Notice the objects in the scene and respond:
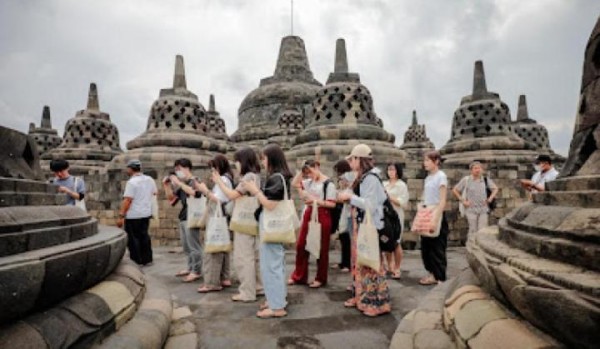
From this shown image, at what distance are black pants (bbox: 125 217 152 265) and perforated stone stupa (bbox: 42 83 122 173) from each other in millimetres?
8771

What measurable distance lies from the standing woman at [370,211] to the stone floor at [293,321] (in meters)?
0.12

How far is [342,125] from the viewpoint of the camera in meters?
8.82

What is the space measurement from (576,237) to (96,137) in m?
15.8

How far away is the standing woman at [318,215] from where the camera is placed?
445 centimetres

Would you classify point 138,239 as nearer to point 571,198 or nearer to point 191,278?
point 191,278

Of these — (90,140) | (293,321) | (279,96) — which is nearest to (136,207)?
(293,321)

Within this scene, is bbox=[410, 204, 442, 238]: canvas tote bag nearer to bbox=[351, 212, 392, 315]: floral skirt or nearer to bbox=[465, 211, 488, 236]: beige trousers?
bbox=[351, 212, 392, 315]: floral skirt

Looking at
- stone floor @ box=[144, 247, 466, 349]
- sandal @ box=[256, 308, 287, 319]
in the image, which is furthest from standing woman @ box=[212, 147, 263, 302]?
sandal @ box=[256, 308, 287, 319]

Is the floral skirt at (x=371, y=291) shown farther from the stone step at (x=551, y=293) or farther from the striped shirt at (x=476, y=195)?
the striped shirt at (x=476, y=195)

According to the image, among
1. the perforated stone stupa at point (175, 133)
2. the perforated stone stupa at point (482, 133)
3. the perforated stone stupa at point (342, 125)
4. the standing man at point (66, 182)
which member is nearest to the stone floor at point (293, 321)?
the standing man at point (66, 182)

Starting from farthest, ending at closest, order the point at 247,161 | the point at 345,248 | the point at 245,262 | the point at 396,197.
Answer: the point at 345,248 → the point at 396,197 → the point at 245,262 → the point at 247,161

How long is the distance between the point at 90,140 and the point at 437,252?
46.0 feet

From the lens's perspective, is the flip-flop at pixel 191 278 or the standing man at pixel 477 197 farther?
the standing man at pixel 477 197

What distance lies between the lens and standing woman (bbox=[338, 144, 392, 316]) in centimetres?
341
